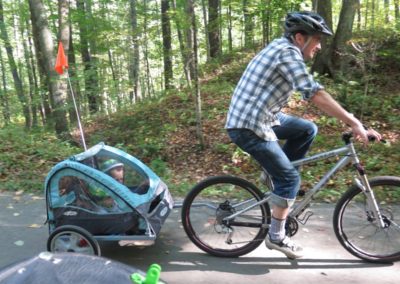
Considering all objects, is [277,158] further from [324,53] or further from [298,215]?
[324,53]

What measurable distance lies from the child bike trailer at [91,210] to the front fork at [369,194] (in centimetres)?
189

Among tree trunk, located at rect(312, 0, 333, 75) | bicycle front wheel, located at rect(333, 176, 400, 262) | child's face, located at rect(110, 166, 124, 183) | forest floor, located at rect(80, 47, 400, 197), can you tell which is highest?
tree trunk, located at rect(312, 0, 333, 75)

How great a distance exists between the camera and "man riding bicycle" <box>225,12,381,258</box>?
352cm

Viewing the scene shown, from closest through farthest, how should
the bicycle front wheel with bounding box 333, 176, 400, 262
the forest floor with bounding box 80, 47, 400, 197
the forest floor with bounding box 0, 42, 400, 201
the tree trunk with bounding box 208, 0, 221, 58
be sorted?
1. the bicycle front wheel with bounding box 333, 176, 400, 262
2. the forest floor with bounding box 0, 42, 400, 201
3. the forest floor with bounding box 80, 47, 400, 197
4. the tree trunk with bounding box 208, 0, 221, 58

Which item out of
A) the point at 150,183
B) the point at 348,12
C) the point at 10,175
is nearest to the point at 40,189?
the point at 10,175

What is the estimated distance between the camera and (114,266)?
1.83 metres

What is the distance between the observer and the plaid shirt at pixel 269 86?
351 cm

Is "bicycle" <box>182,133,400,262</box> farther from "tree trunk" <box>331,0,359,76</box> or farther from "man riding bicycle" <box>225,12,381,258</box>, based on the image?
"tree trunk" <box>331,0,359,76</box>

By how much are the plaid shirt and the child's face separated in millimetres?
1191

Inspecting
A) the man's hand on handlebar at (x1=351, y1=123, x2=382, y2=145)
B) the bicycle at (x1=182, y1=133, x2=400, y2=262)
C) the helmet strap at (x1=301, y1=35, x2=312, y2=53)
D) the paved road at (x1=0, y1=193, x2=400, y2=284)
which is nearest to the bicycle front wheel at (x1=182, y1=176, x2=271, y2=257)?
the bicycle at (x1=182, y1=133, x2=400, y2=262)

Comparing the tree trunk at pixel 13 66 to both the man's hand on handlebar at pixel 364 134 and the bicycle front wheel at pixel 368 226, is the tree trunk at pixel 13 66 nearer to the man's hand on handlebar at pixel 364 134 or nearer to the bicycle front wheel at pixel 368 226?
the bicycle front wheel at pixel 368 226

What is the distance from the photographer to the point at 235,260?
424 centimetres

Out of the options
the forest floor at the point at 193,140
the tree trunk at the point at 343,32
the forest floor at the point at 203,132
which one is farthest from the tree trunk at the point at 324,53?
the forest floor at the point at 203,132

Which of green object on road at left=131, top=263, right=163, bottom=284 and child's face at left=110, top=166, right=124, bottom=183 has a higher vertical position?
green object on road at left=131, top=263, right=163, bottom=284
